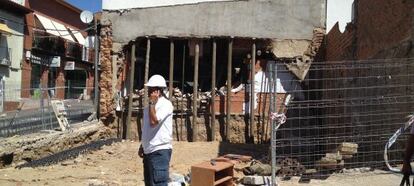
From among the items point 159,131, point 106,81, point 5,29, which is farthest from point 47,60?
point 159,131

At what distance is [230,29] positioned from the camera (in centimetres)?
1552

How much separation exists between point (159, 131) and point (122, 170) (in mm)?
5127

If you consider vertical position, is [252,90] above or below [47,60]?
below

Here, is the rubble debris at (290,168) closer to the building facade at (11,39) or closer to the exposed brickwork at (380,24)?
the exposed brickwork at (380,24)

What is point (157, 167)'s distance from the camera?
19.0 ft

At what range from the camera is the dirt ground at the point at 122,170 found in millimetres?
7555

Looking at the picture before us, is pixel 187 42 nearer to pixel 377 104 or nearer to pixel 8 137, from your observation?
pixel 8 137

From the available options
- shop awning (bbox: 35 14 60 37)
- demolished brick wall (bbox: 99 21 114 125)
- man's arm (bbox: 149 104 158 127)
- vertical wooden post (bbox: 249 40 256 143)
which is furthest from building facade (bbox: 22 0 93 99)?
man's arm (bbox: 149 104 158 127)

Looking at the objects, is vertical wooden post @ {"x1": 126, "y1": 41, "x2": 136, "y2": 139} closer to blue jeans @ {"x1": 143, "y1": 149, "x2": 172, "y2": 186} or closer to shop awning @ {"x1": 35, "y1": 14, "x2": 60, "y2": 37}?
blue jeans @ {"x1": 143, "y1": 149, "x2": 172, "y2": 186}

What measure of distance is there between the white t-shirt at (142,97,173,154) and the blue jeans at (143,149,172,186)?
0.19 ft

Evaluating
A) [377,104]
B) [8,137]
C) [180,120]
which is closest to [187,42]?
[180,120]

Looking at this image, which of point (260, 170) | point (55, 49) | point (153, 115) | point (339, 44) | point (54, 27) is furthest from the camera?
point (54, 27)

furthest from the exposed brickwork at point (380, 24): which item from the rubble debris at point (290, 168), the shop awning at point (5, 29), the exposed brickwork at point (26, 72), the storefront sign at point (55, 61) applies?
the storefront sign at point (55, 61)

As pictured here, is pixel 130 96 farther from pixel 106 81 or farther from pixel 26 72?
pixel 26 72
